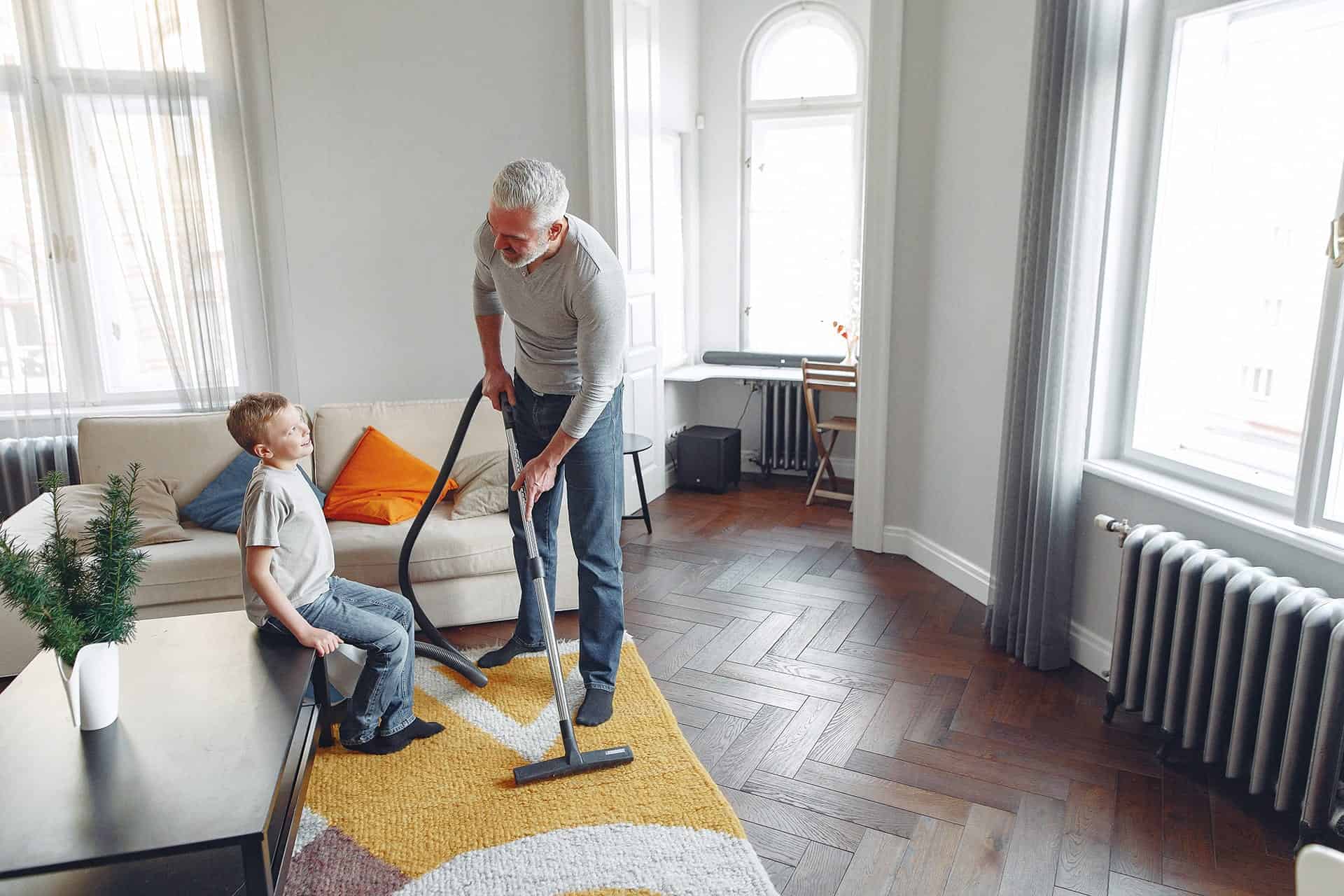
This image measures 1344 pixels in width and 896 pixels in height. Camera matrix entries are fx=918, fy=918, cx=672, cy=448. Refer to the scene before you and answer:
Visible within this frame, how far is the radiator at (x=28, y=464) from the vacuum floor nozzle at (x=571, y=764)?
2.94m

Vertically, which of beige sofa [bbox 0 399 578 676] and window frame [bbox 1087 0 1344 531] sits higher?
window frame [bbox 1087 0 1344 531]

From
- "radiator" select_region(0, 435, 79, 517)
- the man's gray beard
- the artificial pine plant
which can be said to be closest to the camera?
the artificial pine plant

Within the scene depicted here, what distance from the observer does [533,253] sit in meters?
2.26

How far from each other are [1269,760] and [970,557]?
153 centimetres

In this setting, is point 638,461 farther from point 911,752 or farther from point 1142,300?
point 1142,300

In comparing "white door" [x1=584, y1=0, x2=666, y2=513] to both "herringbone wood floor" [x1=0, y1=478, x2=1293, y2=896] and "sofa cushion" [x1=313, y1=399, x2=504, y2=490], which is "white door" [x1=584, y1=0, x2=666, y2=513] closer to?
"sofa cushion" [x1=313, y1=399, x2=504, y2=490]

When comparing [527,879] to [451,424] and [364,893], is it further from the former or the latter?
[451,424]

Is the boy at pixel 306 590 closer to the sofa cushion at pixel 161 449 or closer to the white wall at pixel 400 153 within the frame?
the sofa cushion at pixel 161 449

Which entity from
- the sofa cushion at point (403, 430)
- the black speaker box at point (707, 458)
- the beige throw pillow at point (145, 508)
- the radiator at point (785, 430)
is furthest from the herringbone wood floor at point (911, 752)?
the radiator at point (785, 430)

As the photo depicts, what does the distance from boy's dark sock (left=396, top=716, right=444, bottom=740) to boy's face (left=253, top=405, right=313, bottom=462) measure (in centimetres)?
83

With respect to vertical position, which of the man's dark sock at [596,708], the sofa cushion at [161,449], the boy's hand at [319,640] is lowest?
the man's dark sock at [596,708]

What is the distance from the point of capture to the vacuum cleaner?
2365 mm

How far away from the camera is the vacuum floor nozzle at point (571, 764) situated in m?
2.35

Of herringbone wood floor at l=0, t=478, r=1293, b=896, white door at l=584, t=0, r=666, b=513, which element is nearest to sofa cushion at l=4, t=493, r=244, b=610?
herringbone wood floor at l=0, t=478, r=1293, b=896
